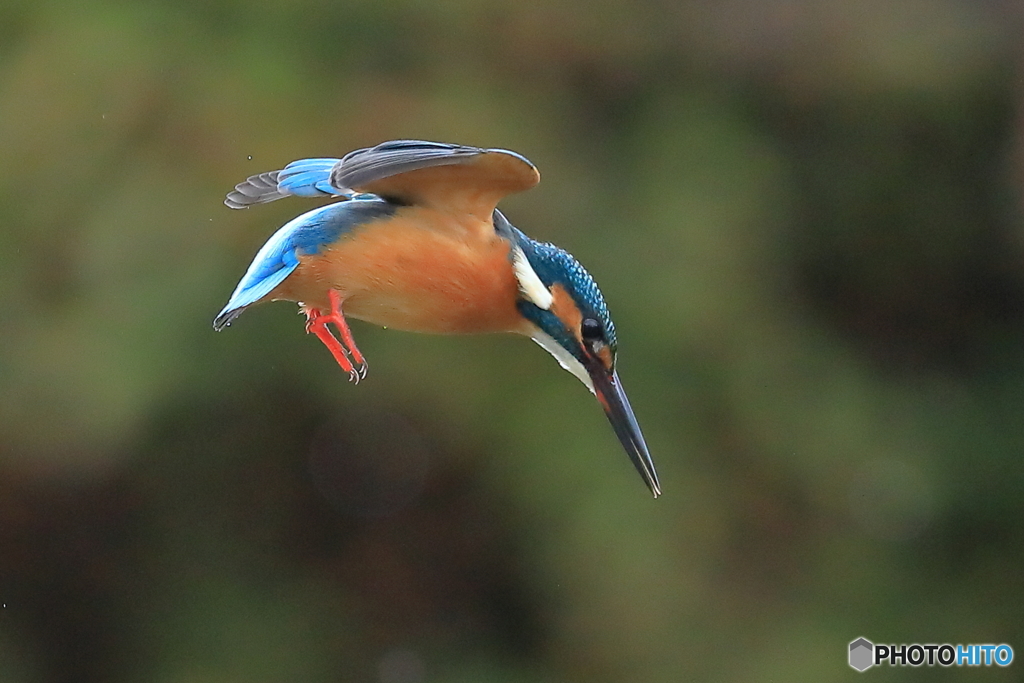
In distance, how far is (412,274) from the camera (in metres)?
1.65

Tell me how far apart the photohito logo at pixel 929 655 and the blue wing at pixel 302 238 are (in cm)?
244

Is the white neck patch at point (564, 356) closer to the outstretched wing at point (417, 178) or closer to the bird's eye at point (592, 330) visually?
the bird's eye at point (592, 330)

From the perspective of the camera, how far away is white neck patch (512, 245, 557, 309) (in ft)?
5.54

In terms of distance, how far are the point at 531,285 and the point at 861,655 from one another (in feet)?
7.62

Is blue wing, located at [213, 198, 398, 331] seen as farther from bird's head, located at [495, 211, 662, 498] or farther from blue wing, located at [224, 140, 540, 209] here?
bird's head, located at [495, 211, 662, 498]

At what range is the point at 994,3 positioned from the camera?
3.81 metres

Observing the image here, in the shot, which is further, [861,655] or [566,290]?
[861,655]

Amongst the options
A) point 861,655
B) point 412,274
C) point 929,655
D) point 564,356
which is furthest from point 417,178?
point 929,655

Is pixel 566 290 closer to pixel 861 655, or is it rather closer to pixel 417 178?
pixel 417 178

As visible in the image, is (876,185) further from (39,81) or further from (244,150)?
(39,81)

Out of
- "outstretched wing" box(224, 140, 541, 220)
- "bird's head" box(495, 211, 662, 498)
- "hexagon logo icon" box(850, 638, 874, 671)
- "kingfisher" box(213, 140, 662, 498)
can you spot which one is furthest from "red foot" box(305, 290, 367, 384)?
"hexagon logo icon" box(850, 638, 874, 671)

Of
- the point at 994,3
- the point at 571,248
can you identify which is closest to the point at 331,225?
the point at 571,248

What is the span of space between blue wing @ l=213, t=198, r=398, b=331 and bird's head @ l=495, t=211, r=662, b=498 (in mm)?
191

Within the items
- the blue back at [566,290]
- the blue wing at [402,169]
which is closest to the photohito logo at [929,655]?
the blue back at [566,290]
